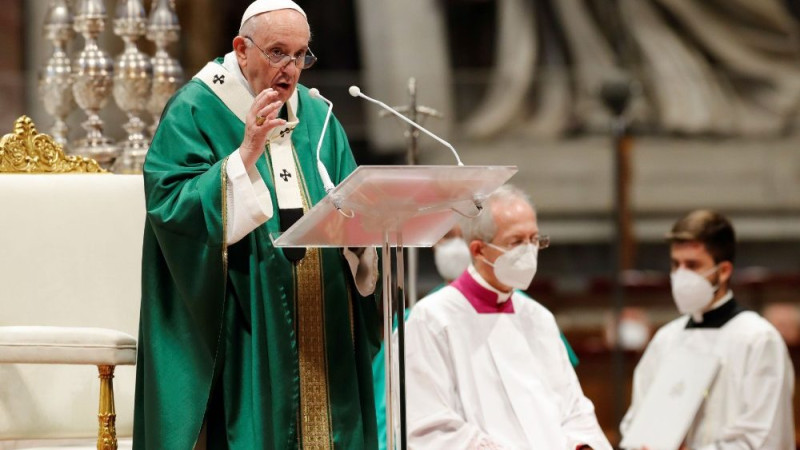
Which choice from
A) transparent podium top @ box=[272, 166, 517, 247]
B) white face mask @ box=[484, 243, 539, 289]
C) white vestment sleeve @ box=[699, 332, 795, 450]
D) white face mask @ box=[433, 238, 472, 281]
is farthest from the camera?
white face mask @ box=[433, 238, 472, 281]

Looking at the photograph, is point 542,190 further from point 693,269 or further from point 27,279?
point 27,279

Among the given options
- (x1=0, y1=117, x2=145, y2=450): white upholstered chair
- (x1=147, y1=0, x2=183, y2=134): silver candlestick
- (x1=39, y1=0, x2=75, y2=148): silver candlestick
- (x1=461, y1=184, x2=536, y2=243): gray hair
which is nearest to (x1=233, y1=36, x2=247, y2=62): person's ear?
(x1=0, y1=117, x2=145, y2=450): white upholstered chair

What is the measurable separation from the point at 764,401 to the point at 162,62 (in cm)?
323

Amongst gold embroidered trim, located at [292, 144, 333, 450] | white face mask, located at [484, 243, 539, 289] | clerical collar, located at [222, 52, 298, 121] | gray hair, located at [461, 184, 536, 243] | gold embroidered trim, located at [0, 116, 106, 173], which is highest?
clerical collar, located at [222, 52, 298, 121]

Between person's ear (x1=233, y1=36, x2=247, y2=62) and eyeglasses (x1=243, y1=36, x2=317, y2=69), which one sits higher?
person's ear (x1=233, y1=36, x2=247, y2=62)

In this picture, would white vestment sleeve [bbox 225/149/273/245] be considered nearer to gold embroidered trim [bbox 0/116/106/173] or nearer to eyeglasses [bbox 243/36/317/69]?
eyeglasses [bbox 243/36/317/69]

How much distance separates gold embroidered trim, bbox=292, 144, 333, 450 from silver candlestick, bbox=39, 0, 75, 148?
8.73 ft

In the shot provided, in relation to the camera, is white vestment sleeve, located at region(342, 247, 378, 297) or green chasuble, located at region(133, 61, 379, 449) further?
white vestment sleeve, located at region(342, 247, 378, 297)

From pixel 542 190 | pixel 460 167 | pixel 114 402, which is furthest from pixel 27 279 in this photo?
pixel 542 190

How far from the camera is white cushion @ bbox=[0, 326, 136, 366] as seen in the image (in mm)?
4473

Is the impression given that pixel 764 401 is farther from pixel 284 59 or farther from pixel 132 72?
pixel 132 72

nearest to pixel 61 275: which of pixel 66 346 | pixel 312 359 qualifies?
pixel 66 346

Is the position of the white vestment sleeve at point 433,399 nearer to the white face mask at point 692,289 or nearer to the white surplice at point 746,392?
the white surplice at point 746,392

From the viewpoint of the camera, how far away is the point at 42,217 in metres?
5.29
